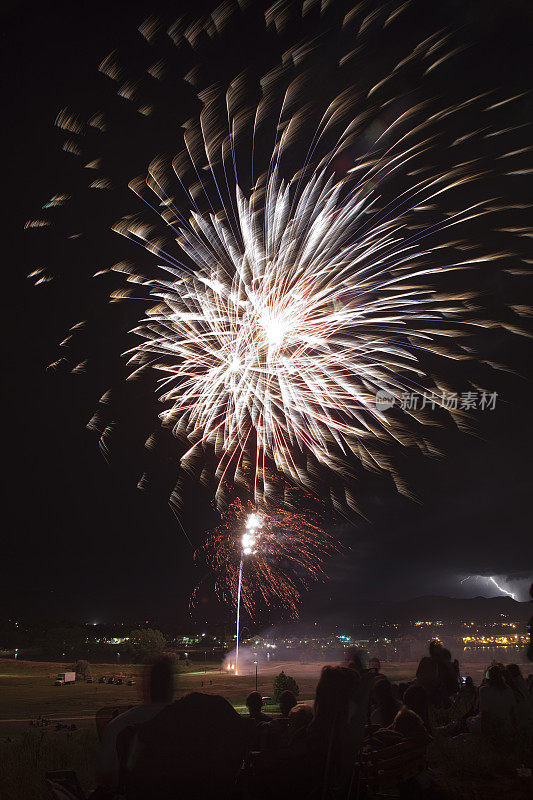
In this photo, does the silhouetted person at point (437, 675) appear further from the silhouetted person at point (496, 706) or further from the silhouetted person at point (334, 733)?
the silhouetted person at point (334, 733)

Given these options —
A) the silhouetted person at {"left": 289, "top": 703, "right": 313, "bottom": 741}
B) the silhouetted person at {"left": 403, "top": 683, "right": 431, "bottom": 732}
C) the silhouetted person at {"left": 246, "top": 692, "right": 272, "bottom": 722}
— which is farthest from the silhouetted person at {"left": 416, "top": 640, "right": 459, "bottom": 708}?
the silhouetted person at {"left": 289, "top": 703, "right": 313, "bottom": 741}

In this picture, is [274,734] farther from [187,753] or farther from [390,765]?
[187,753]

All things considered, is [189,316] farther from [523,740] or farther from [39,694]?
[39,694]

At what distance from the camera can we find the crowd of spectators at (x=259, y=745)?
12.4ft

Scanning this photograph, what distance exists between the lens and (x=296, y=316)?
16.7 meters

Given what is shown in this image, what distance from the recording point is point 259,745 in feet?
19.2

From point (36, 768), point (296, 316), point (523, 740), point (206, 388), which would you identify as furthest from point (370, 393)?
point (36, 768)

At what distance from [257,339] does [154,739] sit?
45.0ft

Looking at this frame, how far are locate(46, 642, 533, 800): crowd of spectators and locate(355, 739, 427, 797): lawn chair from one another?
1 centimetres

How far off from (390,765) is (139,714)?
2.45m

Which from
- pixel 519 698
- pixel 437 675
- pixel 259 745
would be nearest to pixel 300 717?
pixel 259 745

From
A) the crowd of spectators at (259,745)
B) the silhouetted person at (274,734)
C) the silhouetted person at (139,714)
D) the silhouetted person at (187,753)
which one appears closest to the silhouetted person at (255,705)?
the crowd of spectators at (259,745)

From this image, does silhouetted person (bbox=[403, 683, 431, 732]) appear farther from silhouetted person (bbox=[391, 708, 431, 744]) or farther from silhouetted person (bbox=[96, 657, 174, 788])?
silhouetted person (bbox=[96, 657, 174, 788])

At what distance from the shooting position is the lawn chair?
17.6 ft
